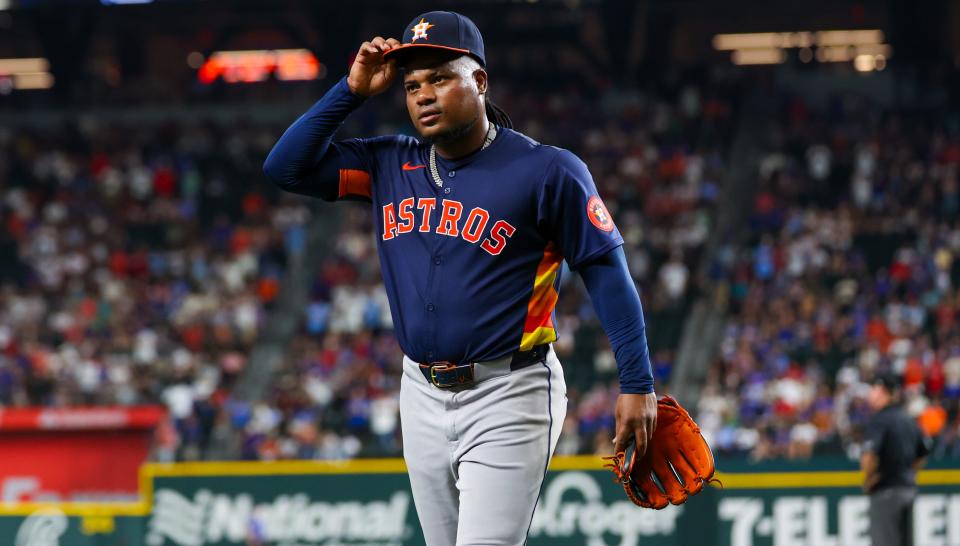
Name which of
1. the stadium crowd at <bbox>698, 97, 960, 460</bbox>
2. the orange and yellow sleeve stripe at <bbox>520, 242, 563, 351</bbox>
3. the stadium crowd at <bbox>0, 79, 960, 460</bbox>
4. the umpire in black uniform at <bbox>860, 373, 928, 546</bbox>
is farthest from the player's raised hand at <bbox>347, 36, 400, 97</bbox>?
the stadium crowd at <bbox>698, 97, 960, 460</bbox>

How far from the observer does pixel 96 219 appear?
2189cm

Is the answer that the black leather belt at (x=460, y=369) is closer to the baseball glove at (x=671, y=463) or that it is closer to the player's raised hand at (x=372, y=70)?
the baseball glove at (x=671, y=463)

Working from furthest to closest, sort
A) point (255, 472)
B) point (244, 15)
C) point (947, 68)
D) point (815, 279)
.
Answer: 1. point (244, 15)
2. point (947, 68)
3. point (815, 279)
4. point (255, 472)

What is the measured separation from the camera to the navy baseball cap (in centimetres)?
385

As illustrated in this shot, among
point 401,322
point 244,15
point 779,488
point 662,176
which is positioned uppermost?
point 244,15

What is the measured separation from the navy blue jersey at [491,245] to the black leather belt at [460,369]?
0.02 metres

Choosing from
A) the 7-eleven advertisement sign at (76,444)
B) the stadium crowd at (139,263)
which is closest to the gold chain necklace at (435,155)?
the 7-eleven advertisement sign at (76,444)

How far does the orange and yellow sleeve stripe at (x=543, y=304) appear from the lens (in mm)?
3929

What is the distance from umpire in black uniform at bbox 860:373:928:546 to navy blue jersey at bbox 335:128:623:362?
5105mm

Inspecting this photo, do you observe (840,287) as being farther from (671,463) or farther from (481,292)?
(481,292)

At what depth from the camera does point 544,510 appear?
10.6 m

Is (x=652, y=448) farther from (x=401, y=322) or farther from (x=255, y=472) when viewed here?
(x=255, y=472)

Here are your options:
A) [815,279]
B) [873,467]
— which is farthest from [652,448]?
[815,279]

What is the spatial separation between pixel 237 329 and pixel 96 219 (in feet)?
12.3
